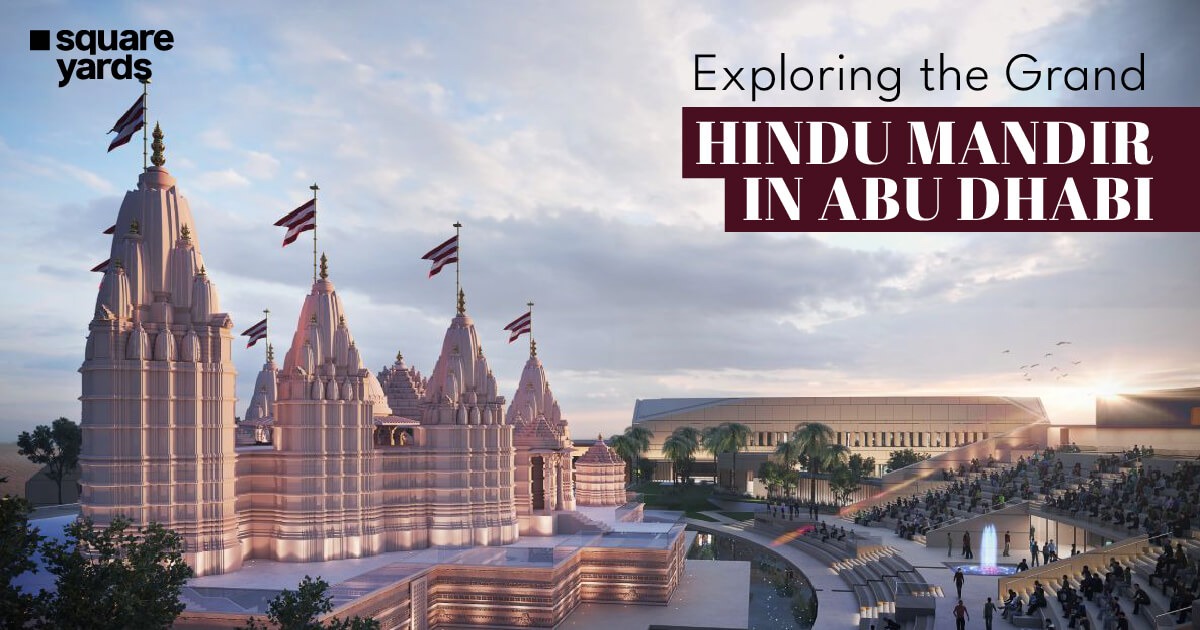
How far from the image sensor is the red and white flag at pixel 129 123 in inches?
1416

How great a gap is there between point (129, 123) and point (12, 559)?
72.8 feet

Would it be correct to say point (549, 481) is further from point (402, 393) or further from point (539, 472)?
point (402, 393)

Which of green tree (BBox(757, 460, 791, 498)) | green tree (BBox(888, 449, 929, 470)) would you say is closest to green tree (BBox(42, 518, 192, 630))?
green tree (BBox(757, 460, 791, 498))

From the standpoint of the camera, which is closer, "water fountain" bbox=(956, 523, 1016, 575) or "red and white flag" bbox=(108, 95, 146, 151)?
"red and white flag" bbox=(108, 95, 146, 151)

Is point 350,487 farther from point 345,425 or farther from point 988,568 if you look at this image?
point 988,568

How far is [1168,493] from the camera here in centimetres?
4494

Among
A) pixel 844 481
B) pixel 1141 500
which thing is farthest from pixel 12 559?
pixel 844 481

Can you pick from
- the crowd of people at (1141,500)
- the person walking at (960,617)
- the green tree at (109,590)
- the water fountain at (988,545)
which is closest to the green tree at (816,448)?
the water fountain at (988,545)

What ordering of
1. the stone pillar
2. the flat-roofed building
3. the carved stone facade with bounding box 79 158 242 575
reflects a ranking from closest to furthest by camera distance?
the carved stone facade with bounding box 79 158 242 575 → the stone pillar → the flat-roofed building

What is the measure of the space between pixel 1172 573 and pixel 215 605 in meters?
33.5

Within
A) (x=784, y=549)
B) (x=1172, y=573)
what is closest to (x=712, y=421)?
(x=784, y=549)

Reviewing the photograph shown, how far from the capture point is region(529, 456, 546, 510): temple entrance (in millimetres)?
52781

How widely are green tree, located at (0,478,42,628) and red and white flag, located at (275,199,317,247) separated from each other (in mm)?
23640

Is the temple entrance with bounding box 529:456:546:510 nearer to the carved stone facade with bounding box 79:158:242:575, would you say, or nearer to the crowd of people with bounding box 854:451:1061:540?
the carved stone facade with bounding box 79:158:242:575
